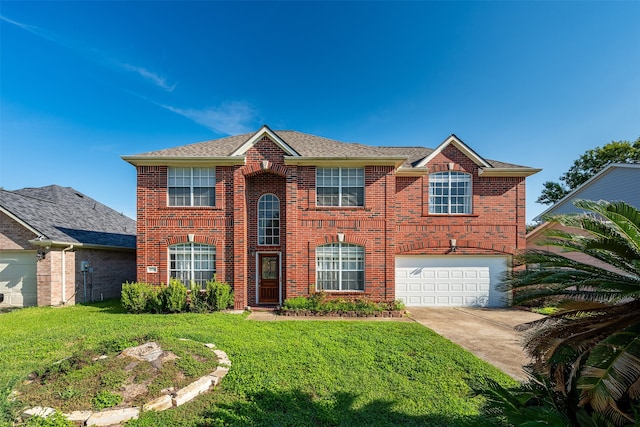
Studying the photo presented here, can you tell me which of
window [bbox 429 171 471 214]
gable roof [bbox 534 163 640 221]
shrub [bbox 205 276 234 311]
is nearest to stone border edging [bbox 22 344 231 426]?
shrub [bbox 205 276 234 311]

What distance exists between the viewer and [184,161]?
10617 mm

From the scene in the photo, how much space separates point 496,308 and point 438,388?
8.22m

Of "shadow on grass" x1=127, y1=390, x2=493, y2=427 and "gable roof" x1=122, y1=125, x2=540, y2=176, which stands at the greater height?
"gable roof" x1=122, y1=125, x2=540, y2=176

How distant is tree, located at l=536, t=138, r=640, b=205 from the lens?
21.2 meters

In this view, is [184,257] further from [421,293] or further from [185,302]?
[421,293]

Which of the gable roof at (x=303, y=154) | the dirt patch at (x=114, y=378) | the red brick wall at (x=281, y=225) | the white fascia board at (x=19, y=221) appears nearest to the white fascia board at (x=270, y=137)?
the gable roof at (x=303, y=154)

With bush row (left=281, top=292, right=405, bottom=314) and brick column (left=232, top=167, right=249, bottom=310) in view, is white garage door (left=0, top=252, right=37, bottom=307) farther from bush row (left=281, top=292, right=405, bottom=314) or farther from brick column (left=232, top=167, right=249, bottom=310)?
bush row (left=281, top=292, right=405, bottom=314)

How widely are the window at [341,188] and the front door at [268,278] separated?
3.22 m

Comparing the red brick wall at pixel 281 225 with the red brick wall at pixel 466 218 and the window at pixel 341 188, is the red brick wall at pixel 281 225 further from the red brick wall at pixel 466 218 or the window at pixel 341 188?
the red brick wall at pixel 466 218

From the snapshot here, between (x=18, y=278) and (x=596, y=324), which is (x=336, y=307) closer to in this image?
(x=596, y=324)

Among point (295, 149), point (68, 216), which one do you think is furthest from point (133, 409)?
point (68, 216)

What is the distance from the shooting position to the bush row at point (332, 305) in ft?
32.2

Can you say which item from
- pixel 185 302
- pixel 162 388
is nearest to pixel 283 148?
pixel 185 302

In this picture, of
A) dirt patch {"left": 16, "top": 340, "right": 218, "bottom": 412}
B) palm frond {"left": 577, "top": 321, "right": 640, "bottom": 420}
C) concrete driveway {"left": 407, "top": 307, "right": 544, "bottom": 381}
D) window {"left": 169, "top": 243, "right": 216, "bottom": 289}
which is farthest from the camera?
window {"left": 169, "top": 243, "right": 216, "bottom": 289}
